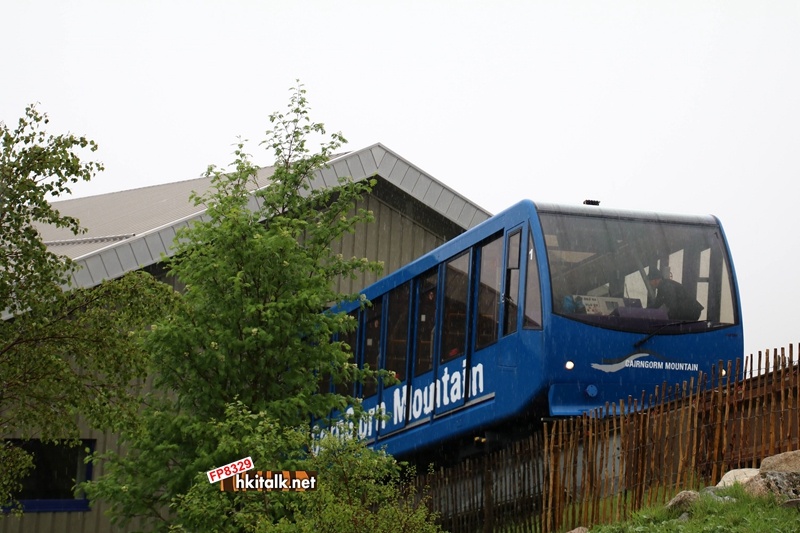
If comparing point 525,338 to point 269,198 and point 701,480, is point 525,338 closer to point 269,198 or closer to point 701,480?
point 701,480

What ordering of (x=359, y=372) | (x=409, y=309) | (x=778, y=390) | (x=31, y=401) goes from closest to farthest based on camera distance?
(x=778, y=390) → (x=31, y=401) → (x=359, y=372) → (x=409, y=309)

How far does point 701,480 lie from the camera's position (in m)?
10.2

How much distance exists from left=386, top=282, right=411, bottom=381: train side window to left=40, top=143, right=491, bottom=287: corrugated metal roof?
7.34ft

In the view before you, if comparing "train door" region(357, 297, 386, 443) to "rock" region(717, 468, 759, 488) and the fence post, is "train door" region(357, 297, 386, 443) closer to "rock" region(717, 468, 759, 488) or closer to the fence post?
the fence post

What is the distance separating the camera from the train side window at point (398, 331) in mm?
15664

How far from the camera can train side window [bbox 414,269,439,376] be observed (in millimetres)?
14859

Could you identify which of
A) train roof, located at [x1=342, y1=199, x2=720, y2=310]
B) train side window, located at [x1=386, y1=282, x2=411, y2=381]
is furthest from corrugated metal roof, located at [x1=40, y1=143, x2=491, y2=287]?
train roof, located at [x1=342, y1=199, x2=720, y2=310]

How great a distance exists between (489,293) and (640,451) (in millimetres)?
3305

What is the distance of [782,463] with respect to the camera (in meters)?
9.22

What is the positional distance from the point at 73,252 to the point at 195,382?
779 centimetres

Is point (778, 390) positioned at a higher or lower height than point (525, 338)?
lower

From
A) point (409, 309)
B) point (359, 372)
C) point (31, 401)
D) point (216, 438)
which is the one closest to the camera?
point (31, 401)

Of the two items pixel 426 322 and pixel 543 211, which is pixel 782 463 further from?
pixel 426 322

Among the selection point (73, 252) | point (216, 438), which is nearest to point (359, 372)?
point (216, 438)
